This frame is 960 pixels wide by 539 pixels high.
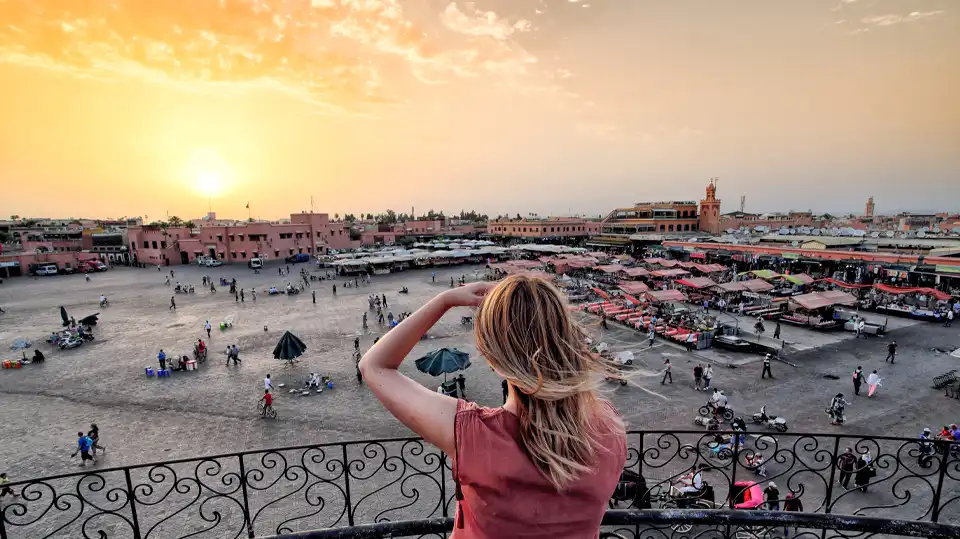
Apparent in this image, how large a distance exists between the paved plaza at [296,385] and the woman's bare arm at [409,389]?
4.49 meters

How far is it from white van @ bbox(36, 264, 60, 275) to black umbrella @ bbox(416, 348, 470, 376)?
57.7 meters

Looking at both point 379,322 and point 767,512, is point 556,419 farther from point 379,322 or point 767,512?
point 379,322

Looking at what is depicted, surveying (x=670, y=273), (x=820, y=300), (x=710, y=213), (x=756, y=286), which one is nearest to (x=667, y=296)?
(x=756, y=286)

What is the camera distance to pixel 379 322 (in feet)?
74.1

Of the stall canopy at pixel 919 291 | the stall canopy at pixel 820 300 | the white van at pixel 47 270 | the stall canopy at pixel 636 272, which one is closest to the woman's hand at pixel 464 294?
the stall canopy at pixel 820 300

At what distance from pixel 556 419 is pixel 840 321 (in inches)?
994

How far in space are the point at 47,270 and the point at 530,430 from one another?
66.1m

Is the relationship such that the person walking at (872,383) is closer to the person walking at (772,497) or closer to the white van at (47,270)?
the person walking at (772,497)

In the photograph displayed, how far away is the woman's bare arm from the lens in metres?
1.33

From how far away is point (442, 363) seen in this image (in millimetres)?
11898

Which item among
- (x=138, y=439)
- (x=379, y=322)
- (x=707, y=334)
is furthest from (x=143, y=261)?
(x=707, y=334)

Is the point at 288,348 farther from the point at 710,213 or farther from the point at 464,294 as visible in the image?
the point at 710,213

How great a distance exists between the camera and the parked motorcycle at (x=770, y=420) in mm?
10133

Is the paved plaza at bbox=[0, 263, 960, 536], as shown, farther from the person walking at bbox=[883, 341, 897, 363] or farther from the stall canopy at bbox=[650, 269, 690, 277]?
the stall canopy at bbox=[650, 269, 690, 277]
